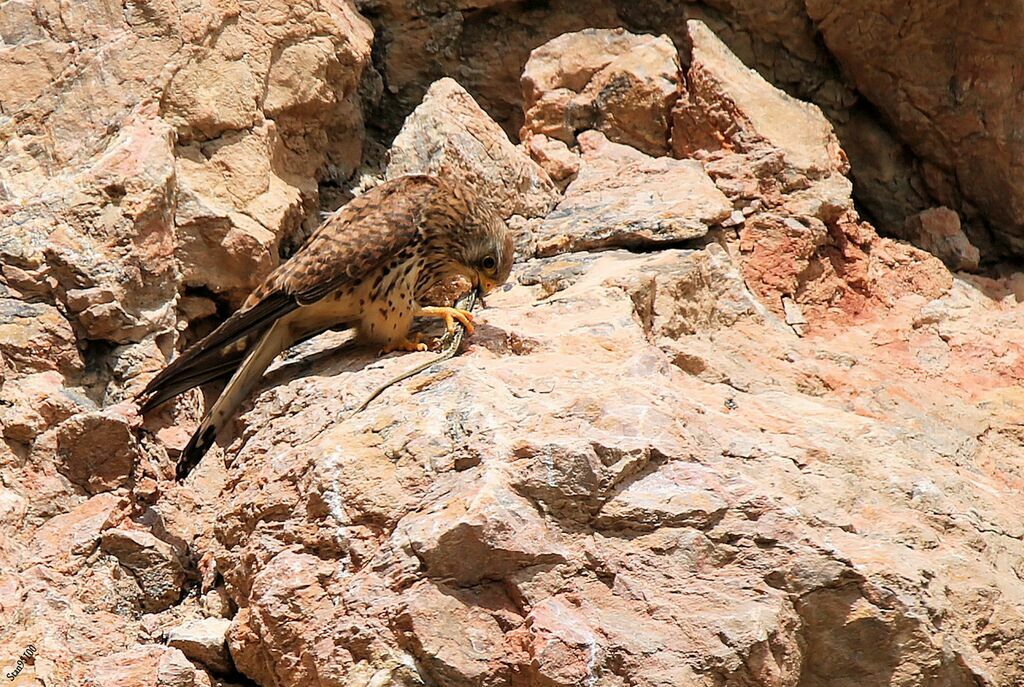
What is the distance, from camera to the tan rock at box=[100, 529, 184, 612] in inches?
150

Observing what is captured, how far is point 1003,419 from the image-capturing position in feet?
14.0

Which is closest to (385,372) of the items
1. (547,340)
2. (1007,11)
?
(547,340)

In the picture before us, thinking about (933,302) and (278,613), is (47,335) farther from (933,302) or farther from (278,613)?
(933,302)

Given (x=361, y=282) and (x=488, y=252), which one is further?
(x=488, y=252)

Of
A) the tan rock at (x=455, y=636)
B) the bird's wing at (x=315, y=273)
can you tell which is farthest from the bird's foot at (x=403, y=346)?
the tan rock at (x=455, y=636)

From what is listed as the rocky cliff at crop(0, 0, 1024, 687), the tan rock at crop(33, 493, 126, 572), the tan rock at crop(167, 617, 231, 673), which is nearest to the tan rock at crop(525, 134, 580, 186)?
the rocky cliff at crop(0, 0, 1024, 687)

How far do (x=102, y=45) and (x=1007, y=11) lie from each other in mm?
3250

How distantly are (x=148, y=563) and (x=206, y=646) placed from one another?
0.42 m

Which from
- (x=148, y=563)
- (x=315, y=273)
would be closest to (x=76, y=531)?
(x=148, y=563)

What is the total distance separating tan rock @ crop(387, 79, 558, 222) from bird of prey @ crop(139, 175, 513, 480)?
1.02ft

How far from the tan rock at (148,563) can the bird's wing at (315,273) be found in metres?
0.48

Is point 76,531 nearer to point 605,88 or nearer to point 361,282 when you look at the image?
point 361,282

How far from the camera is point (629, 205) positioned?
470cm

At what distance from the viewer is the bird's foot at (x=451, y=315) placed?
13.8 feet
